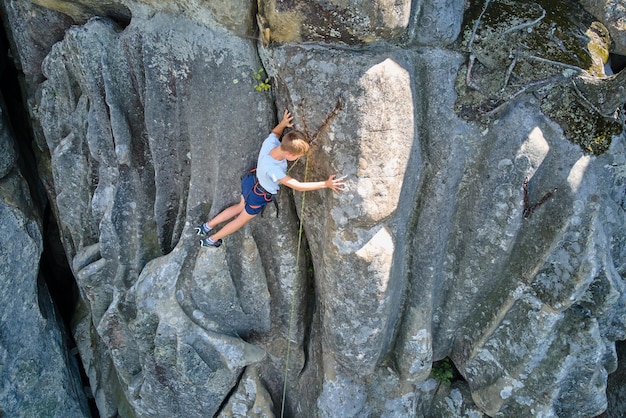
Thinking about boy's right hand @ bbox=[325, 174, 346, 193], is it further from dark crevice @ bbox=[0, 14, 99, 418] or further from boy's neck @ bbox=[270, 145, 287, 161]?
dark crevice @ bbox=[0, 14, 99, 418]

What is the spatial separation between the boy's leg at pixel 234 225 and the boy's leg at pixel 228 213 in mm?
54

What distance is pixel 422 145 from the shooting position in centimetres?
474

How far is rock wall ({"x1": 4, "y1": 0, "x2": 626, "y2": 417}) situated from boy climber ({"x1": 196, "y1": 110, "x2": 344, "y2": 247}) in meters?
0.15

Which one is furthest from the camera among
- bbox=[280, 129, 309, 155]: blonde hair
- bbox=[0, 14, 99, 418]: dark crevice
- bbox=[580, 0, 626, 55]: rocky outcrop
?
bbox=[0, 14, 99, 418]: dark crevice

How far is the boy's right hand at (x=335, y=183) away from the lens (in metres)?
4.48

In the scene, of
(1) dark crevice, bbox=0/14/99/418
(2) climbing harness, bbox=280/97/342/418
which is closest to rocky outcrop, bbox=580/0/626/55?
(2) climbing harness, bbox=280/97/342/418

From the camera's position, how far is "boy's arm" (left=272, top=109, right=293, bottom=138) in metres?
4.69

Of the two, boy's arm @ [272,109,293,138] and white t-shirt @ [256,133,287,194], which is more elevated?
boy's arm @ [272,109,293,138]

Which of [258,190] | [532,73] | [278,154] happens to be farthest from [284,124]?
[532,73]

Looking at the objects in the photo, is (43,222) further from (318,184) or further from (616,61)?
(616,61)

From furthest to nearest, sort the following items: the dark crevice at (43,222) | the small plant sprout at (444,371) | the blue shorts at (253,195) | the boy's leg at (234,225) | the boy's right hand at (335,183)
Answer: the dark crevice at (43,222) < the small plant sprout at (444,371) < the boy's leg at (234,225) < the blue shorts at (253,195) < the boy's right hand at (335,183)

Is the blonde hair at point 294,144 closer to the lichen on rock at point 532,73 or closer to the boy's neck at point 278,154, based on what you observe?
the boy's neck at point 278,154

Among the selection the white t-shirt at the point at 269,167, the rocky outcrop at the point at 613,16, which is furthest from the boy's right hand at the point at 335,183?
the rocky outcrop at the point at 613,16

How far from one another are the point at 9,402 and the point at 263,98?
4.57m
